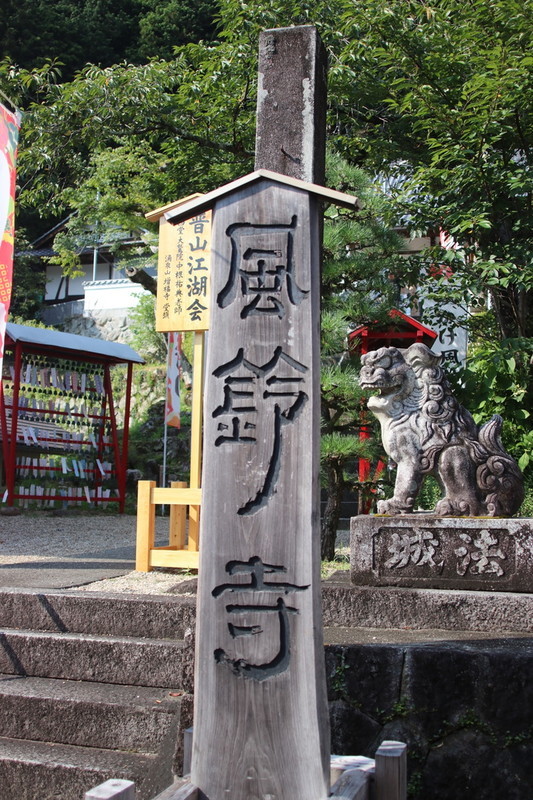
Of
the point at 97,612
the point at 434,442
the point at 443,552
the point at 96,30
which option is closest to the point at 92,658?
the point at 97,612

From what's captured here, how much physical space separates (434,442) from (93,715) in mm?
2384

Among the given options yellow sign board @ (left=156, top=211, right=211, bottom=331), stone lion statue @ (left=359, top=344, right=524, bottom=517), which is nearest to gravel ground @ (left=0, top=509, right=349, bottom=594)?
stone lion statue @ (left=359, top=344, right=524, bottom=517)

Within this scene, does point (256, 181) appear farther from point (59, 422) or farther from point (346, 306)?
point (59, 422)

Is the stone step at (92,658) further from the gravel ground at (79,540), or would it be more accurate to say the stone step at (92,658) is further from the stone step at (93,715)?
the gravel ground at (79,540)

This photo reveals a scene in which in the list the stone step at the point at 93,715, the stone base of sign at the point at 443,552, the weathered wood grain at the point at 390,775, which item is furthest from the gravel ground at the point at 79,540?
the weathered wood grain at the point at 390,775

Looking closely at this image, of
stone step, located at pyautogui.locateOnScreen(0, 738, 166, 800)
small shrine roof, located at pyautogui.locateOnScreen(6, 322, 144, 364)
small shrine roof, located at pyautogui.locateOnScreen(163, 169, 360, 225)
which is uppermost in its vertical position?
small shrine roof, located at pyautogui.locateOnScreen(6, 322, 144, 364)

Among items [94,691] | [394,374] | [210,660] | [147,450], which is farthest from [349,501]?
[210,660]

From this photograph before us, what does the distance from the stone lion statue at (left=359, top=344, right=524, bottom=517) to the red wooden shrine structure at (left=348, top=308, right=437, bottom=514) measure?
2.35 metres

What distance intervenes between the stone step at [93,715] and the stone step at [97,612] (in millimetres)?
388

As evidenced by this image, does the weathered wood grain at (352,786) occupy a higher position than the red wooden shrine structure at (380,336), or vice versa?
the red wooden shrine structure at (380,336)

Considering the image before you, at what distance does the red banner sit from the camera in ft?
16.6

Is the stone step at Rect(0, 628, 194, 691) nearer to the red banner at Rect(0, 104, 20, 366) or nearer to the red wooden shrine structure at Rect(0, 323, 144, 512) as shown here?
the red banner at Rect(0, 104, 20, 366)

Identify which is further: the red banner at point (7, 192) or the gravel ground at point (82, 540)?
the gravel ground at point (82, 540)

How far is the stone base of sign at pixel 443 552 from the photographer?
156 inches
